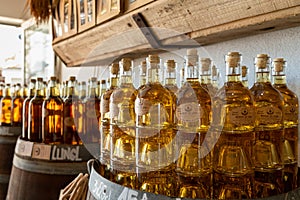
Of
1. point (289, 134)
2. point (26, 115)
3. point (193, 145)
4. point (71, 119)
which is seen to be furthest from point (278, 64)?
point (26, 115)

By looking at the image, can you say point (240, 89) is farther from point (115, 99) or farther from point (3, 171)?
point (3, 171)

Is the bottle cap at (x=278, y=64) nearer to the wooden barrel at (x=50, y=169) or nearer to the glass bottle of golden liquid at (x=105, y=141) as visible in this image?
the glass bottle of golden liquid at (x=105, y=141)

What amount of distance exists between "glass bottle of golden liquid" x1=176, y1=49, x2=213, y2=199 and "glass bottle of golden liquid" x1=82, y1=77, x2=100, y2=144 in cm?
80

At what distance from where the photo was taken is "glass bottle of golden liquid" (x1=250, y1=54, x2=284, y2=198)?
717 mm

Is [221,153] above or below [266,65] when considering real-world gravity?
below

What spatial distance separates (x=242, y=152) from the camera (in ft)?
2.25

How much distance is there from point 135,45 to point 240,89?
85 cm

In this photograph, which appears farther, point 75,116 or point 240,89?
point 75,116

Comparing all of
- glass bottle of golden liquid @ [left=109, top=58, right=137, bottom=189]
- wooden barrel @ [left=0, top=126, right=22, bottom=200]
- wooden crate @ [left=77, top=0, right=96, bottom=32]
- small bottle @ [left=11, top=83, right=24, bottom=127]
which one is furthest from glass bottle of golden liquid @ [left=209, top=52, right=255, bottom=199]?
small bottle @ [left=11, top=83, right=24, bottom=127]

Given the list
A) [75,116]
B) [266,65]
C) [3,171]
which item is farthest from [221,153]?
Result: [3,171]

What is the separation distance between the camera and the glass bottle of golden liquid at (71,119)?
1.55 m

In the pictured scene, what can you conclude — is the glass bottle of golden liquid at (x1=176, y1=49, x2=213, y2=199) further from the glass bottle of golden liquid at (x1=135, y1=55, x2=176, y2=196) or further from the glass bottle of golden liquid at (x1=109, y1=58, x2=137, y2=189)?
the glass bottle of golden liquid at (x1=109, y1=58, x2=137, y2=189)

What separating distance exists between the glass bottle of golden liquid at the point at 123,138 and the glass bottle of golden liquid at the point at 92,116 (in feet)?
2.07

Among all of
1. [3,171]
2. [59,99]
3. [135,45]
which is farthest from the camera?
[3,171]
